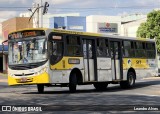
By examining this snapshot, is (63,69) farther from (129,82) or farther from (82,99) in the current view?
(129,82)

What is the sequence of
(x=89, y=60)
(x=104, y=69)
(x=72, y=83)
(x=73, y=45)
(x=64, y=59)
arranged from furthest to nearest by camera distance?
(x=104, y=69) → (x=89, y=60) → (x=73, y=45) → (x=72, y=83) → (x=64, y=59)

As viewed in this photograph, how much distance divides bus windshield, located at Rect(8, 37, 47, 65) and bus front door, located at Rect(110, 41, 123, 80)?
19.0 ft

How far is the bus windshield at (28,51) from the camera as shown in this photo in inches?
808

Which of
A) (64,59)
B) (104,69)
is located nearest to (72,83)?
(64,59)

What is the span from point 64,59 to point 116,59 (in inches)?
202

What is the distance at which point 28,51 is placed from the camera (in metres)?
20.7

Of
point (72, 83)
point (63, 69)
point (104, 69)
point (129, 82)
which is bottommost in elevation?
point (129, 82)

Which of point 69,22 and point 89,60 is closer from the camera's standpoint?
point 89,60

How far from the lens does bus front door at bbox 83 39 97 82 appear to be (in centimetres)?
2270

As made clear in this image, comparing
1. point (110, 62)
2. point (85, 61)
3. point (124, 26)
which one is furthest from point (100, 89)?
point (124, 26)

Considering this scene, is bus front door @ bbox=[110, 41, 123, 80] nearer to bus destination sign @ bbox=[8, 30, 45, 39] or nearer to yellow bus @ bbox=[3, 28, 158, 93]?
yellow bus @ bbox=[3, 28, 158, 93]

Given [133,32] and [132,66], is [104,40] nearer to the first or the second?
[132,66]

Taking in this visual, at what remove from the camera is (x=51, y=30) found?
20.8 m

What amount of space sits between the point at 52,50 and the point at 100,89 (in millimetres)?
6034
